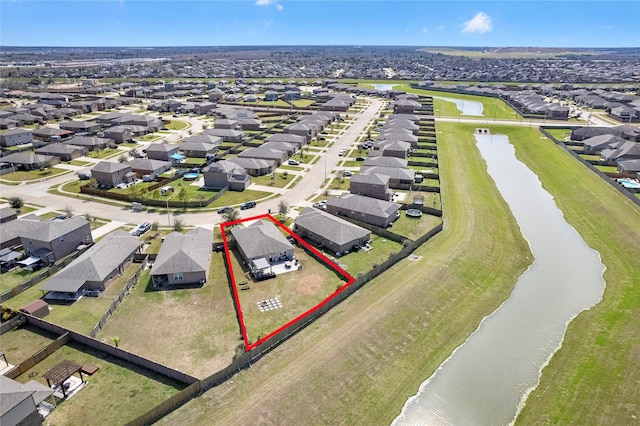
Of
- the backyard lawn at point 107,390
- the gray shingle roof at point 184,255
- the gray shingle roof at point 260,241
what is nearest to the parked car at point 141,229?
the gray shingle roof at point 184,255

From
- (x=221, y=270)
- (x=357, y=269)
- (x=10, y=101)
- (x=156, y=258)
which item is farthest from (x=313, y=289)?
(x=10, y=101)

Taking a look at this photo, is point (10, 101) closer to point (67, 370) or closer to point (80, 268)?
point (80, 268)

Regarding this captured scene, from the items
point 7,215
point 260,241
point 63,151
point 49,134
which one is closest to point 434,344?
point 260,241

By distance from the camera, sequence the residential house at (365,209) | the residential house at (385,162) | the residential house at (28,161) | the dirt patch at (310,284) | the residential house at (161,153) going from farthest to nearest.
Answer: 1. the residential house at (161,153)
2. the residential house at (28,161)
3. the residential house at (385,162)
4. the residential house at (365,209)
5. the dirt patch at (310,284)

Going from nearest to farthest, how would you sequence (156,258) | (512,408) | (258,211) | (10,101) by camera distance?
(512,408) < (156,258) < (258,211) < (10,101)

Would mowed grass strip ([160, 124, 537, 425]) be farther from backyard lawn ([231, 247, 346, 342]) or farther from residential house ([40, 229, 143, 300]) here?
residential house ([40, 229, 143, 300])

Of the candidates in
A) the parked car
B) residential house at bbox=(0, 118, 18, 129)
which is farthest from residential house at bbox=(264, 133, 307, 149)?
residential house at bbox=(0, 118, 18, 129)

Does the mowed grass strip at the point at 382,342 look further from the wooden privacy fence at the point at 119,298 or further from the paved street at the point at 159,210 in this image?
the paved street at the point at 159,210
